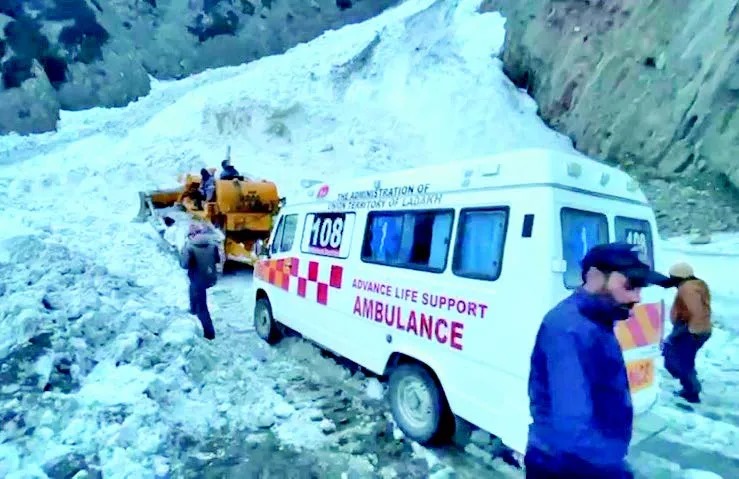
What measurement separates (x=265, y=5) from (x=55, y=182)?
94.7 feet

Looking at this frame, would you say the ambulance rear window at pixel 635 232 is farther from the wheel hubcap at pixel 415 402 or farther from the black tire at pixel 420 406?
the wheel hubcap at pixel 415 402

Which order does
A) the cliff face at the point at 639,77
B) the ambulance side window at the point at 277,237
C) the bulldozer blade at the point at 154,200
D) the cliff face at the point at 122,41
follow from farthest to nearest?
the cliff face at the point at 122,41
the bulldozer blade at the point at 154,200
the cliff face at the point at 639,77
the ambulance side window at the point at 277,237

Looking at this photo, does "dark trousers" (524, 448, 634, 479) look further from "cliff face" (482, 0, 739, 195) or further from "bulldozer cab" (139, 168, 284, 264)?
"cliff face" (482, 0, 739, 195)

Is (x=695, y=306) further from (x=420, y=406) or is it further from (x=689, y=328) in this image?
(x=420, y=406)

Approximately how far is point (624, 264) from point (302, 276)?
5.18m

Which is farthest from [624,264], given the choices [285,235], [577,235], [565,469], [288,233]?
[285,235]

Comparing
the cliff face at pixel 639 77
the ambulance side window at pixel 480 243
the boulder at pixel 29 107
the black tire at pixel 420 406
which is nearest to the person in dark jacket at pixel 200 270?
the black tire at pixel 420 406

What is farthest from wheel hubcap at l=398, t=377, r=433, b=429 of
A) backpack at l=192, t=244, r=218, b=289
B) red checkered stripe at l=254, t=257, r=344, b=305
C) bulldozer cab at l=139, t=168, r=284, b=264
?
bulldozer cab at l=139, t=168, r=284, b=264

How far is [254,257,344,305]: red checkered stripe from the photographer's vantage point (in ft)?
20.3

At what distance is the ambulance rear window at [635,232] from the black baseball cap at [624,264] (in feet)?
7.69

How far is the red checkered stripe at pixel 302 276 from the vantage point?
20.3ft

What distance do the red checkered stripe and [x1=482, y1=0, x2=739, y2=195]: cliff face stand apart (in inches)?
394

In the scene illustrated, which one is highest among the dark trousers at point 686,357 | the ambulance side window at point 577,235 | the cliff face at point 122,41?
the cliff face at point 122,41

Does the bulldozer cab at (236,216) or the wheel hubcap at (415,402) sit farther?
the bulldozer cab at (236,216)
